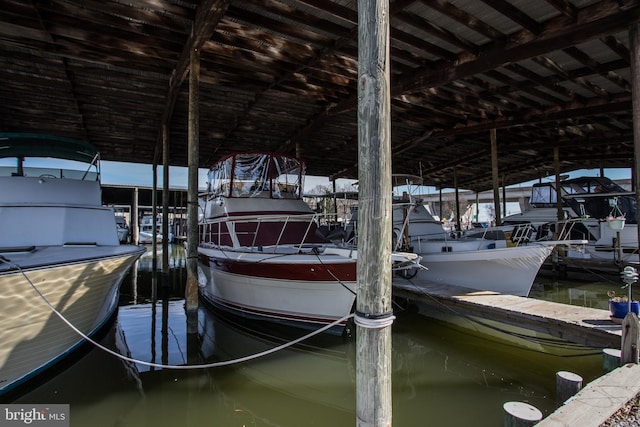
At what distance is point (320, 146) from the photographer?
13844 mm

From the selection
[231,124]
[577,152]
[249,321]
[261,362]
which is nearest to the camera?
[261,362]

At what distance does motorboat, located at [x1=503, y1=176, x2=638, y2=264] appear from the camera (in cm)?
1036

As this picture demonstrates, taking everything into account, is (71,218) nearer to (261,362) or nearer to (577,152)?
(261,362)

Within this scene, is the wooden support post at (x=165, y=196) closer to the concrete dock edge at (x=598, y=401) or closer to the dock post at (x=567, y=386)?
the dock post at (x=567, y=386)

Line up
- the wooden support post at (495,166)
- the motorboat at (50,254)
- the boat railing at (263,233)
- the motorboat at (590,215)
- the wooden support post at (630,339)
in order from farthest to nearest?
1. the wooden support post at (495,166)
2. the motorboat at (590,215)
3. the boat railing at (263,233)
4. the motorboat at (50,254)
5. the wooden support post at (630,339)

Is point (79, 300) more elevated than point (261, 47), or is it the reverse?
point (261, 47)

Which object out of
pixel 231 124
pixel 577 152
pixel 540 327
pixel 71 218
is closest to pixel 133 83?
pixel 231 124

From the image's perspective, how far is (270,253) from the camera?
5793 millimetres

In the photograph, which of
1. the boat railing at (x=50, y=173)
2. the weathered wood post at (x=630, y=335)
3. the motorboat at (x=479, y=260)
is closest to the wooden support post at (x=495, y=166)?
the motorboat at (x=479, y=260)

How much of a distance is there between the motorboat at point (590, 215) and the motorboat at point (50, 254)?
970 cm

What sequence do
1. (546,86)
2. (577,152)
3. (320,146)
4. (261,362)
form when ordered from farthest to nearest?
(577,152) → (320,146) → (546,86) → (261,362)

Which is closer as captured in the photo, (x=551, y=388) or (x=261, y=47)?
(x=551, y=388)

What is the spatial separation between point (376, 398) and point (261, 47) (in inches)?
269

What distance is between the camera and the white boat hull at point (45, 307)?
348 centimetres
